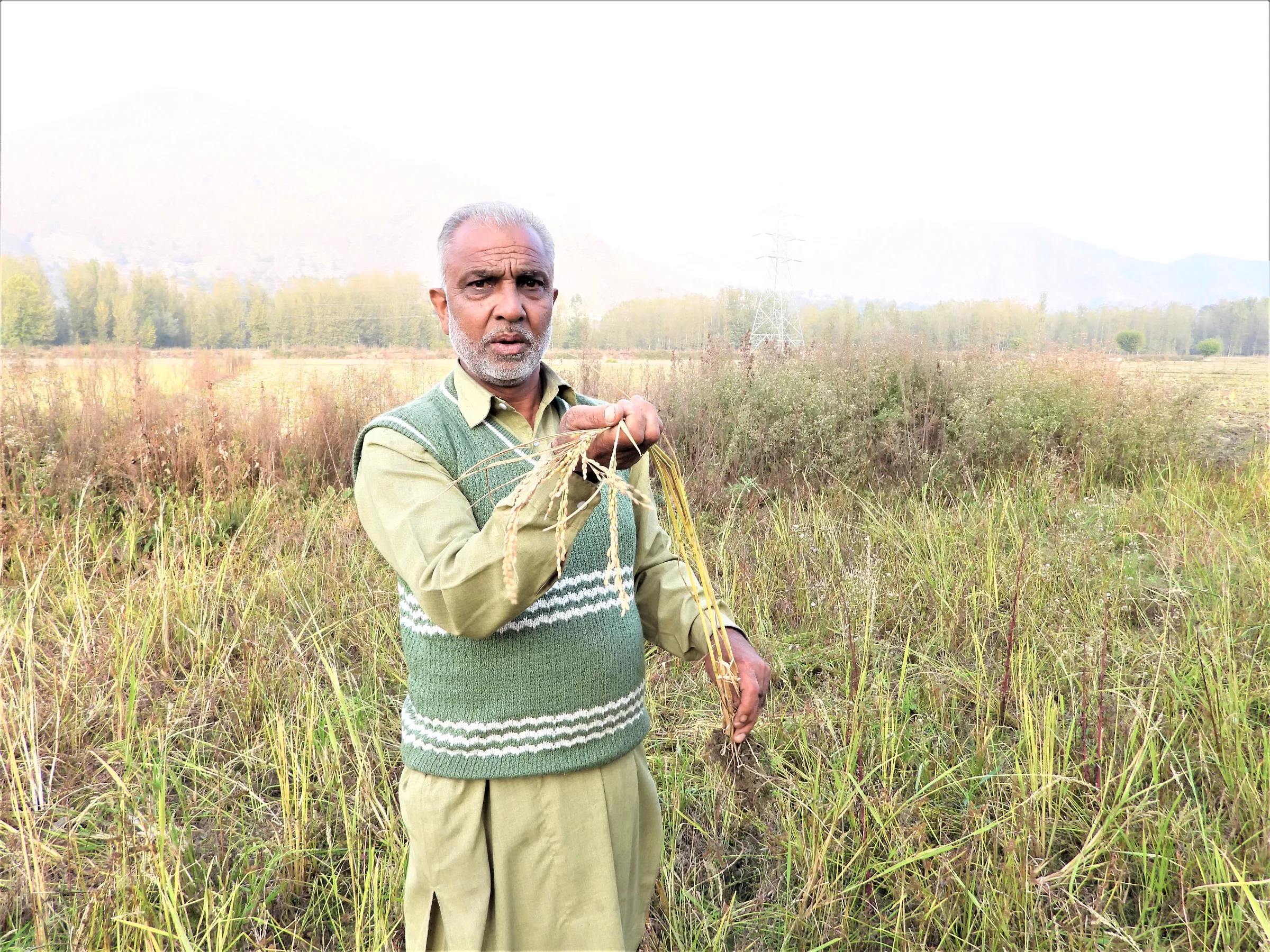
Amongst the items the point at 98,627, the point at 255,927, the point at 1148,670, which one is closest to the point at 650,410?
the point at 255,927

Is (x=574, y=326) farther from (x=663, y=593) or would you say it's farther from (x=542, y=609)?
(x=542, y=609)

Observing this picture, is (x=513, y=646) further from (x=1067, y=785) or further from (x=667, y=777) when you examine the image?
(x=1067, y=785)

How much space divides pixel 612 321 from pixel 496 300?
10.3 meters

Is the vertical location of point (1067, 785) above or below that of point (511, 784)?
below

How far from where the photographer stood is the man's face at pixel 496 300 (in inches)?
51.3

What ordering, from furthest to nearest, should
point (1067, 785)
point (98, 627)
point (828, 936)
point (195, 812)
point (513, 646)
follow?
1. point (98, 627)
2. point (195, 812)
3. point (1067, 785)
4. point (828, 936)
5. point (513, 646)

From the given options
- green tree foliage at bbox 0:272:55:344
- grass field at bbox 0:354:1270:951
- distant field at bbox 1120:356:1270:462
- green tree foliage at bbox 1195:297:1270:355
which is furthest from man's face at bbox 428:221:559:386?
green tree foliage at bbox 1195:297:1270:355

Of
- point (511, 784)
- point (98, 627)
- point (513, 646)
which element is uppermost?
point (513, 646)

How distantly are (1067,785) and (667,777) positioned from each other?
1.21m

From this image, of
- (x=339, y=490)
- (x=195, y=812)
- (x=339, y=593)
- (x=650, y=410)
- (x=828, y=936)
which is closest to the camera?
(x=650, y=410)

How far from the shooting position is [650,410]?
0.92 m

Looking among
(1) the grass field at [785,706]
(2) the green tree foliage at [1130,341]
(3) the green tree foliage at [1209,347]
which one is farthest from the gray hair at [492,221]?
(3) the green tree foliage at [1209,347]

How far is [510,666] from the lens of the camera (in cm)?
121

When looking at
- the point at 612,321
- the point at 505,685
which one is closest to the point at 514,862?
the point at 505,685
